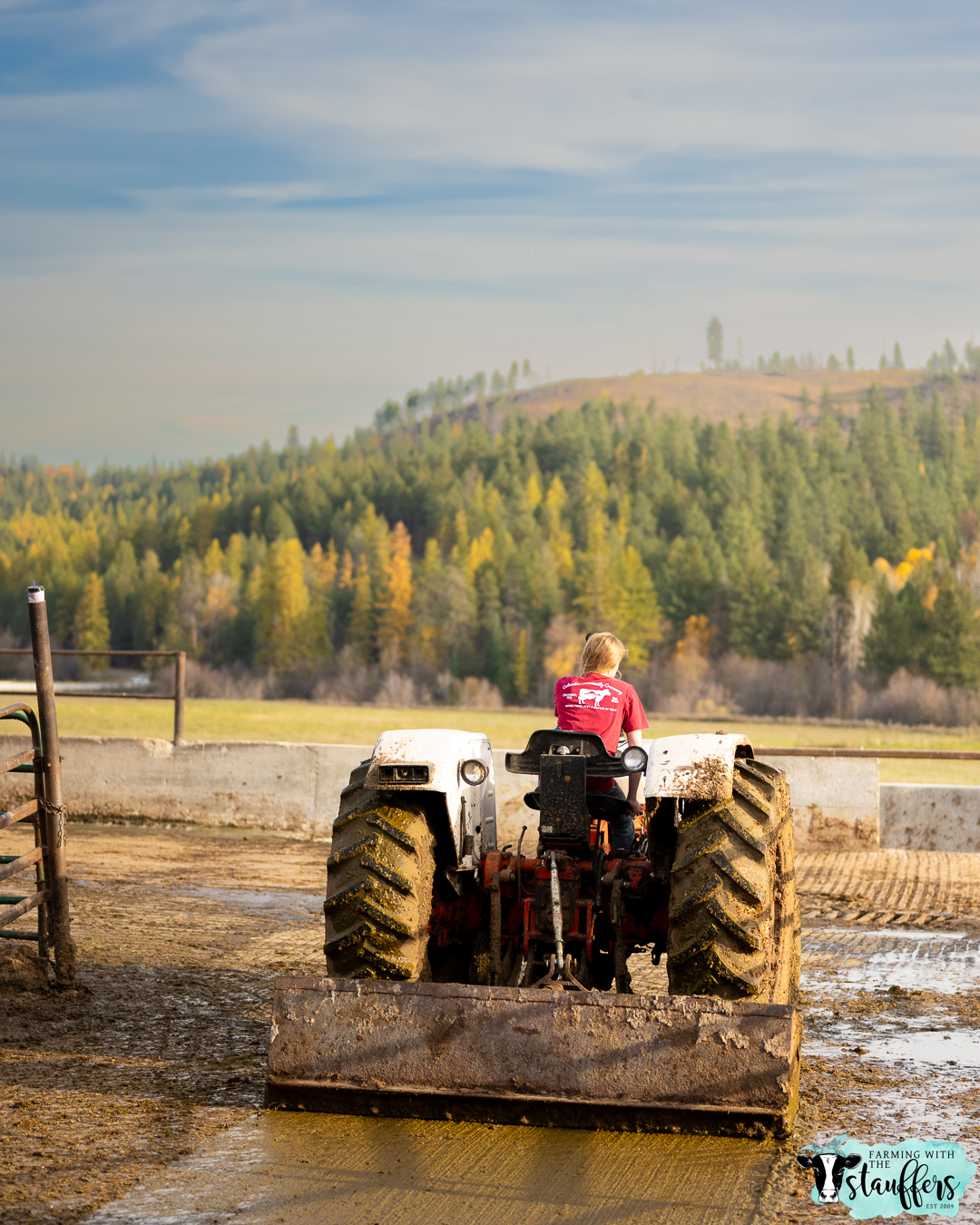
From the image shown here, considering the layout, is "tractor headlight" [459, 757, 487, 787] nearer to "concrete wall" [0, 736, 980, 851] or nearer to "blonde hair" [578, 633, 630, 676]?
"blonde hair" [578, 633, 630, 676]

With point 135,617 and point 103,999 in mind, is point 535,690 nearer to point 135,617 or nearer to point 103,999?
point 135,617

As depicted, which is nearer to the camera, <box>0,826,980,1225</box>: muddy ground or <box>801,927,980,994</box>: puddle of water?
<box>0,826,980,1225</box>: muddy ground

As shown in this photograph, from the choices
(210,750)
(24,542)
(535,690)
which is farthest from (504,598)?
(210,750)

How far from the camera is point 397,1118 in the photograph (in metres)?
5.28

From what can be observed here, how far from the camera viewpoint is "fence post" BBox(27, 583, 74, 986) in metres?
7.42

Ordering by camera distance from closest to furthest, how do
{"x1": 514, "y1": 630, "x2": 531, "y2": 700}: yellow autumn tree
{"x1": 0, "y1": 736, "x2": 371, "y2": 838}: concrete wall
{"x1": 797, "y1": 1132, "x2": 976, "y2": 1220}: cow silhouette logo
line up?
{"x1": 797, "y1": 1132, "x2": 976, "y2": 1220}: cow silhouette logo, {"x1": 0, "y1": 736, "x2": 371, "y2": 838}: concrete wall, {"x1": 514, "y1": 630, "x2": 531, "y2": 700}: yellow autumn tree

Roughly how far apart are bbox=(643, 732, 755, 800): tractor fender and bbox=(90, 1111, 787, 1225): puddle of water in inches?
50.0

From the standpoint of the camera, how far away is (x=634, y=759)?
5484 mm

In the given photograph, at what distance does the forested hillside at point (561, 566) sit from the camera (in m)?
122

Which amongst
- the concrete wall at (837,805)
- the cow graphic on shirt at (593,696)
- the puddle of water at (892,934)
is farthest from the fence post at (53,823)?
the concrete wall at (837,805)

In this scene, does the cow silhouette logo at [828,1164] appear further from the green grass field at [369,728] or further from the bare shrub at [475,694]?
the bare shrub at [475,694]

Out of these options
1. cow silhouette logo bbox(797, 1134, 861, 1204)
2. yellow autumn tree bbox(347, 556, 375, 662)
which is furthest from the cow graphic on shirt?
yellow autumn tree bbox(347, 556, 375, 662)

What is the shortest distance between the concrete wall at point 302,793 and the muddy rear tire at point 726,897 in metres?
8.13

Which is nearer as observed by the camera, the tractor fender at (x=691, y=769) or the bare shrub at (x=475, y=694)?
the tractor fender at (x=691, y=769)
